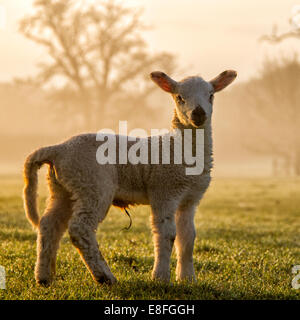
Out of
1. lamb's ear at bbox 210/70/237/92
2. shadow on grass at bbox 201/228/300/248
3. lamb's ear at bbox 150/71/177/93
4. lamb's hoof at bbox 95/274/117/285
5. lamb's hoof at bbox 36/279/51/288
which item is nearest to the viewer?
lamb's hoof at bbox 95/274/117/285

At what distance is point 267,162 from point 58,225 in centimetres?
5705

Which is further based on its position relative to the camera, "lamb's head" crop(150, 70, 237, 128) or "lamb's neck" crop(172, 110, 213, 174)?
"lamb's neck" crop(172, 110, 213, 174)

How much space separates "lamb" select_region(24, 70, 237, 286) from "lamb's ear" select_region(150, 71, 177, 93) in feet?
0.35

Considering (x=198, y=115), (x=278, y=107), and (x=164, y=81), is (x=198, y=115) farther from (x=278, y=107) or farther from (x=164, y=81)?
(x=278, y=107)

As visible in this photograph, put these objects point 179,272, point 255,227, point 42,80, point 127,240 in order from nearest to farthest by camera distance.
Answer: point 179,272 < point 127,240 < point 255,227 < point 42,80

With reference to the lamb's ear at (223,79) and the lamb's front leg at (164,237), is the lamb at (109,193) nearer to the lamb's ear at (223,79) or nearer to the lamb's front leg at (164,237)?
the lamb's front leg at (164,237)

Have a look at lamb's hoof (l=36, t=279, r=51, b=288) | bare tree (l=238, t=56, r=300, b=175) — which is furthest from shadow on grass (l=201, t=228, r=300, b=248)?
bare tree (l=238, t=56, r=300, b=175)

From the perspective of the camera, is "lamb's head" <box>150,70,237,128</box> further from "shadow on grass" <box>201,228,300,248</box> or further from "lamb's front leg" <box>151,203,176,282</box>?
"shadow on grass" <box>201,228,300,248</box>

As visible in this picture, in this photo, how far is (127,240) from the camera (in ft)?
27.6

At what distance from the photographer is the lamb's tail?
17.5 ft
